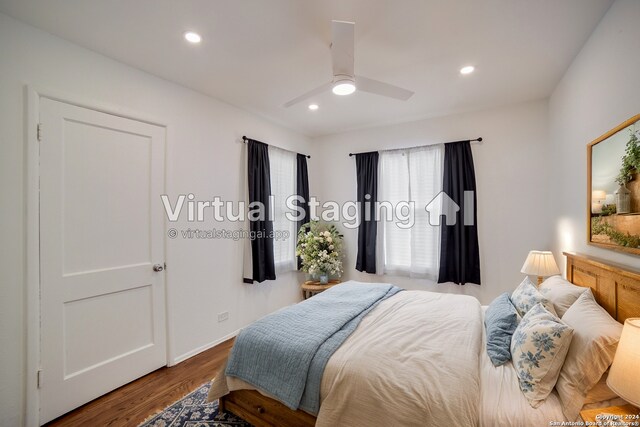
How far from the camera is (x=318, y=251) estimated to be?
12.7 feet

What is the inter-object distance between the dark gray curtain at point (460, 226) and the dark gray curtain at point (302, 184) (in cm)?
196

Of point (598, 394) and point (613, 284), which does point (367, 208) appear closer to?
point (613, 284)

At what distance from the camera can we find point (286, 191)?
403cm

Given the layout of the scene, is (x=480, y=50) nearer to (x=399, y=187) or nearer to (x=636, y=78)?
(x=636, y=78)

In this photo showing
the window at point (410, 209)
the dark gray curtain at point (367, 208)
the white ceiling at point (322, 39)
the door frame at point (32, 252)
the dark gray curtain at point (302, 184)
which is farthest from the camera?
the dark gray curtain at point (302, 184)

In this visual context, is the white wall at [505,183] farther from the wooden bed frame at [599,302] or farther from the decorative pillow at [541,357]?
the decorative pillow at [541,357]

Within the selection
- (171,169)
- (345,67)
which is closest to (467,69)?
(345,67)

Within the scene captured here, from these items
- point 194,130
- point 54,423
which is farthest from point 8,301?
point 194,130

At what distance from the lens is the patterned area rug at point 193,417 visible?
6.09 feet

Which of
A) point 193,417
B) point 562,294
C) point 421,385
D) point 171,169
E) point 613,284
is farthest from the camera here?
point 171,169

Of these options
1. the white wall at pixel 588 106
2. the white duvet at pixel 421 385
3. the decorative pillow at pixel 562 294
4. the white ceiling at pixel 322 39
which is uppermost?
the white ceiling at pixel 322 39

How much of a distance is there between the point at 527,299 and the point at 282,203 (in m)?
2.95

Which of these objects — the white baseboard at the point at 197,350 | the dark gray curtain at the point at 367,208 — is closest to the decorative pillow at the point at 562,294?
the dark gray curtain at the point at 367,208

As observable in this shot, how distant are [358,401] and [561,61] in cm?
304
